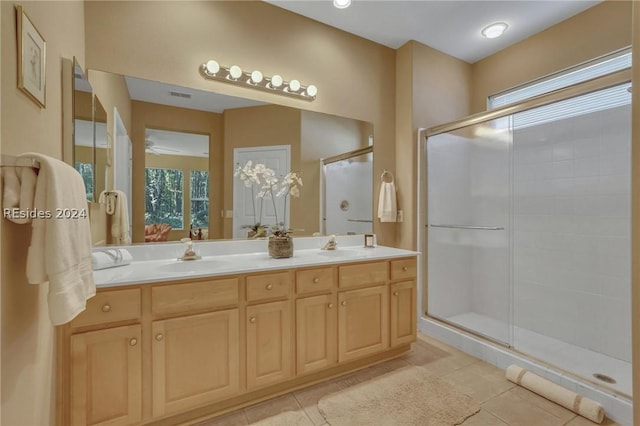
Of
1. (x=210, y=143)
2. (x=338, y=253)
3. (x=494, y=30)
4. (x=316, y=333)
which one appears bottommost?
(x=316, y=333)

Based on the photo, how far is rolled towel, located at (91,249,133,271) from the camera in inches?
61.8

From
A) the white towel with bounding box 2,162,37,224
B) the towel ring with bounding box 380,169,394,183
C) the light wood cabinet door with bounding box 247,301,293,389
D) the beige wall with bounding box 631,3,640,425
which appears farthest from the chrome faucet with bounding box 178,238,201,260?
the beige wall with bounding box 631,3,640,425

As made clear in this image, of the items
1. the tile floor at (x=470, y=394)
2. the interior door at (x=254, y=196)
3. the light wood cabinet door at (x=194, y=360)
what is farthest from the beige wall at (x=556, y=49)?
the light wood cabinet door at (x=194, y=360)

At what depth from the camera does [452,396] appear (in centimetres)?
183

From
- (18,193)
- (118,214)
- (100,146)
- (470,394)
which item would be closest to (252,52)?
(100,146)

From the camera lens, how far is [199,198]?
2.11m

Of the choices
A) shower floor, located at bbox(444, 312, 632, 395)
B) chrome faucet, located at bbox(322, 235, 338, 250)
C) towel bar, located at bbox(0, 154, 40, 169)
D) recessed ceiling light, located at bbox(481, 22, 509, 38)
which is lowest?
shower floor, located at bbox(444, 312, 632, 395)

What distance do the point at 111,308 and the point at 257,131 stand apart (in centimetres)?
151

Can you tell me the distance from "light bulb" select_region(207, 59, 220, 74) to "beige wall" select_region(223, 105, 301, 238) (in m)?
0.28

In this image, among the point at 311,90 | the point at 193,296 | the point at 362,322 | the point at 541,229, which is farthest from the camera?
the point at 541,229

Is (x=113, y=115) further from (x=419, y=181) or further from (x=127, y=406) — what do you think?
(x=419, y=181)

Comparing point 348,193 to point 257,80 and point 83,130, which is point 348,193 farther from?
point 83,130

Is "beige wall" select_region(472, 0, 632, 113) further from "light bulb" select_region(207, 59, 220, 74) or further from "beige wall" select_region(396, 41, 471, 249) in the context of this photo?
"light bulb" select_region(207, 59, 220, 74)

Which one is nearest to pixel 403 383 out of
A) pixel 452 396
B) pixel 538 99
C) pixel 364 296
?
pixel 452 396
